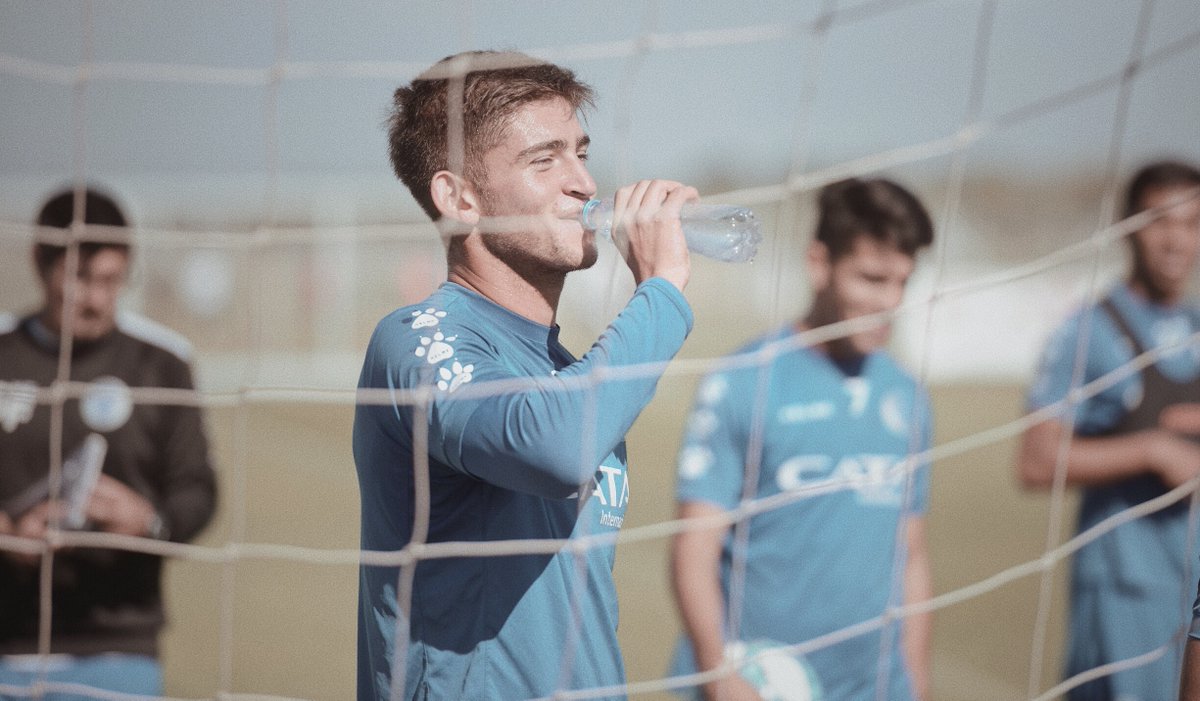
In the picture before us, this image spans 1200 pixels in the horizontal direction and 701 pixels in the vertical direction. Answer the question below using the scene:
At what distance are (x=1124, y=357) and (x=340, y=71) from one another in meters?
1.67

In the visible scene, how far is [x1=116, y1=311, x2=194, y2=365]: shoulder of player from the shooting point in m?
2.20

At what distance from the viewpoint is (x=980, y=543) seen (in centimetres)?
673

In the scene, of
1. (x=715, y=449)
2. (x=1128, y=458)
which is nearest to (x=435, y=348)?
(x=715, y=449)

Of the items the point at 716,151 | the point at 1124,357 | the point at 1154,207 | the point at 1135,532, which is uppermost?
the point at 716,151

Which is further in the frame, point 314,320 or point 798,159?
point 314,320

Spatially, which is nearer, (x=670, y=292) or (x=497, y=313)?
(x=670, y=292)

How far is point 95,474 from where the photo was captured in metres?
2.10

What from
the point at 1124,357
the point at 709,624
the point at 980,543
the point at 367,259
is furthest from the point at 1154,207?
the point at 367,259

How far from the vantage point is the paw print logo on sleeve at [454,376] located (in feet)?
3.44

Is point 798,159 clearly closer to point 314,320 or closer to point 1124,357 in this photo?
point 1124,357

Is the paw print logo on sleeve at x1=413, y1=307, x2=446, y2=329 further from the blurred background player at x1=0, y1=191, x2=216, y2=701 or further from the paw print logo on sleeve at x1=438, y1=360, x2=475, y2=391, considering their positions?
the blurred background player at x1=0, y1=191, x2=216, y2=701

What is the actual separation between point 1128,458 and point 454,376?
163 cm

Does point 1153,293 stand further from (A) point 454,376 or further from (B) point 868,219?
(A) point 454,376

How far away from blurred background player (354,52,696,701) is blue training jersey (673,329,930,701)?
60cm
